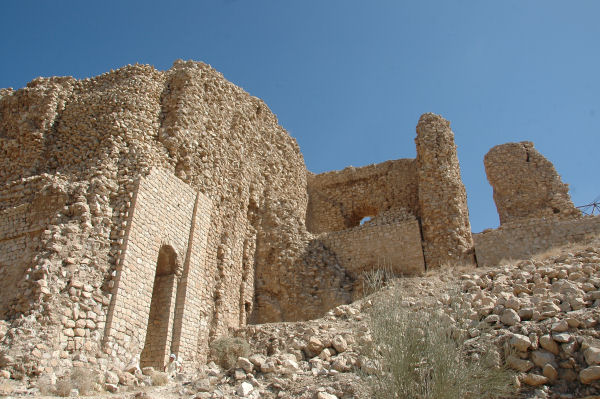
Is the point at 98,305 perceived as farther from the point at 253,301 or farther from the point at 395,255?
the point at 395,255

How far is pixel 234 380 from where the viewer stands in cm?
667

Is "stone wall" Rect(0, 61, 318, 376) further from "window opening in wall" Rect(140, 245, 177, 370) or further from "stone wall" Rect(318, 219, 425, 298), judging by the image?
"stone wall" Rect(318, 219, 425, 298)

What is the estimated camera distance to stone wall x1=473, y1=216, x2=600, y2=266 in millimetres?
12438

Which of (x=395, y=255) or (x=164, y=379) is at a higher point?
(x=395, y=255)

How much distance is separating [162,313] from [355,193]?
9.68 meters

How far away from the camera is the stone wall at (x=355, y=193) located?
1681cm

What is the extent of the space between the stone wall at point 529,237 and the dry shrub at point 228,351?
22.4ft

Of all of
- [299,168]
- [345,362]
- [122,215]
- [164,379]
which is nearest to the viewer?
[345,362]

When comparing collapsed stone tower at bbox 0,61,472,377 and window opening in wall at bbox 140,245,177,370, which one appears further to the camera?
window opening in wall at bbox 140,245,177,370

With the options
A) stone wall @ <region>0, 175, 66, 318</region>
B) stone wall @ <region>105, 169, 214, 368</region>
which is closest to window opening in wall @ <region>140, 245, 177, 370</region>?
stone wall @ <region>105, 169, 214, 368</region>

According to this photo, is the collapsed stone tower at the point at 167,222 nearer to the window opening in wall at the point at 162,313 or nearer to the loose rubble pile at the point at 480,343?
the window opening in wall at the point at 162,313

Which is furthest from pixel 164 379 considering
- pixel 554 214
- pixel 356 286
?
pixel 554 214

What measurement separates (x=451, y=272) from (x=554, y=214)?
505 cm

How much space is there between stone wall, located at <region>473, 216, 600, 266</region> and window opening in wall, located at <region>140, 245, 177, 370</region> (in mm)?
7970
